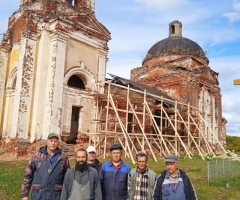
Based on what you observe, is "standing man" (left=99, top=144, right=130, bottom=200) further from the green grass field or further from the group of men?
the green grass field

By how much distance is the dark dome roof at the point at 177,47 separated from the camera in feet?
84.0

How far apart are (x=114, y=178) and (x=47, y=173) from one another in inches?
37.4

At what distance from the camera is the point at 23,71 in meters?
12.4

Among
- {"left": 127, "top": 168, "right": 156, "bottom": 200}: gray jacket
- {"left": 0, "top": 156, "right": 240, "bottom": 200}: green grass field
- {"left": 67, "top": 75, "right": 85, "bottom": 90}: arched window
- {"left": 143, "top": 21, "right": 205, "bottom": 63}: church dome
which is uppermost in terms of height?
{"left": 143, "top": 21, "right": 205, "bottom": 63}: church dome

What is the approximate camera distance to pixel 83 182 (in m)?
3.50

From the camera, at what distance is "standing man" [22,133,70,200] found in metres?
3.64

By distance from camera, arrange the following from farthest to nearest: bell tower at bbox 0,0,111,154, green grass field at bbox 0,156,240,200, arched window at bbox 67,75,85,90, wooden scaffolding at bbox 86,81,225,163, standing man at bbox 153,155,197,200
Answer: arched window at bbox 67,75,85,90 → wooden scaffolding at bbox 86,81,225,163 → bell tower at bbox 0,0,111,154 → green grass field at bbox 0,156,240,200 → standing man at bbox 153,155,197,200

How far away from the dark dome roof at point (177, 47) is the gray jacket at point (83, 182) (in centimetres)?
2333

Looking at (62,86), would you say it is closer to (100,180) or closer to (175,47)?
(100,180)

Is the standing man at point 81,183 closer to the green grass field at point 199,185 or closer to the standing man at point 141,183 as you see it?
the standing man at point 141,183

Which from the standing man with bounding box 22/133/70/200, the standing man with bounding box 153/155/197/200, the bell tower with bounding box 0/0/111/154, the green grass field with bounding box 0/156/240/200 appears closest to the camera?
the standing man with bounding box 153/155/197/200

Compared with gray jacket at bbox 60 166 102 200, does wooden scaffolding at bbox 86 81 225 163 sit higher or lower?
higher

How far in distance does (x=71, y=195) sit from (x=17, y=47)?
12563 millimetres

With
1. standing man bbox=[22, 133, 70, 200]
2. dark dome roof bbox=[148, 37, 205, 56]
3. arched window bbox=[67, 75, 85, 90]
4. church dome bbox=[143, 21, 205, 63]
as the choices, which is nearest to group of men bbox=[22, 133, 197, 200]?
standing man bbox=[22, 133, 70, 200]
